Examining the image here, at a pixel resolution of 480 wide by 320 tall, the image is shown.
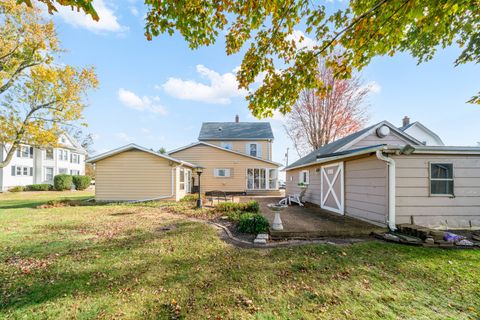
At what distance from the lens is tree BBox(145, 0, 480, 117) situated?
364 cm

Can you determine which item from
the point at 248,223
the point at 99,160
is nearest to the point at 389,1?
the point at 248,223

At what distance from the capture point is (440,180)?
6.43 m

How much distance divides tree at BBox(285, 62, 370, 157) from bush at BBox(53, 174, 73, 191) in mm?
27479

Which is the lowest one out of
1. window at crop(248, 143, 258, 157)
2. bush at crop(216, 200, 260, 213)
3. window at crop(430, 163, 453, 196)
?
bush at crop(216, 200, 260, 213)

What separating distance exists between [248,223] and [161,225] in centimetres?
329

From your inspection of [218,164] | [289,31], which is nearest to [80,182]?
[218,164]

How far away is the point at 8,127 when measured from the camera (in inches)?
538

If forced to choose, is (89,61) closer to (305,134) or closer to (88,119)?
(88,119)

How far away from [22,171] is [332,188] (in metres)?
34.0

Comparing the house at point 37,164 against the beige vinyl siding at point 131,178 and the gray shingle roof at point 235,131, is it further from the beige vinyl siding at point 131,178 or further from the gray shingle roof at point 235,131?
the gray shingle roof at point 235,131

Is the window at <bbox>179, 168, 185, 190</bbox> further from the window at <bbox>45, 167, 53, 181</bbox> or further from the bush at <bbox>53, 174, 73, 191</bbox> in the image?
the window at <bbox>45, 167, 53, 181</bbox>

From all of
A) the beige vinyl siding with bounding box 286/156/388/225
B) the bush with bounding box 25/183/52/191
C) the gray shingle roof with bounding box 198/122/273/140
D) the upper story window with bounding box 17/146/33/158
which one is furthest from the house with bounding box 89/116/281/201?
the upper story window with bounding box 17/146/33/158

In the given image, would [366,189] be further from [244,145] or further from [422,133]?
[422,133]

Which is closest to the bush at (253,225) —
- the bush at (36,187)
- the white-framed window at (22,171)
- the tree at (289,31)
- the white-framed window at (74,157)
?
the tree at (289,31)
